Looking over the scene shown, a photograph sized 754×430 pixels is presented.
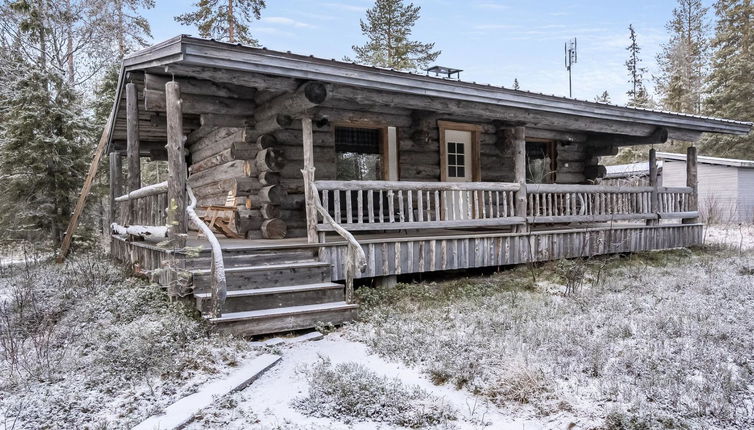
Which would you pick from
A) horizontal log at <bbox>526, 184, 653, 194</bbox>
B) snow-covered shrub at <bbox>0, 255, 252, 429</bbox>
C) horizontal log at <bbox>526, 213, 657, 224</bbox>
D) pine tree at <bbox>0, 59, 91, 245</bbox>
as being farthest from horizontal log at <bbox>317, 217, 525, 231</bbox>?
pine tree at <bbox>0, 59, 91, 245</bbox>

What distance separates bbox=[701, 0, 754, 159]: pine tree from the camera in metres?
28.0

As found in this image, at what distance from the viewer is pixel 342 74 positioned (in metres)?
7.14

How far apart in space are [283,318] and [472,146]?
7.23 metres

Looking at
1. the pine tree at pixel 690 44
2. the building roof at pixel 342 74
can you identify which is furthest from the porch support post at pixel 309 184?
the pine tree at pixel 690 44

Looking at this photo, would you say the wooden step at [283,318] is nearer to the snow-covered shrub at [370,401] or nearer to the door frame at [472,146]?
the snow-covered shrub at [370,401]

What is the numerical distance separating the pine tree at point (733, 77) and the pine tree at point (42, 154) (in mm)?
31629

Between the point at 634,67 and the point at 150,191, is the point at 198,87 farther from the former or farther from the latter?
the point at 634,67

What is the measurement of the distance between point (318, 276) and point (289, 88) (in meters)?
2.75

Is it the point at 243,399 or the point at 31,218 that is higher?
the point at 31,218

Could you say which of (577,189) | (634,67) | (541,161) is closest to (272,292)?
(577,189)

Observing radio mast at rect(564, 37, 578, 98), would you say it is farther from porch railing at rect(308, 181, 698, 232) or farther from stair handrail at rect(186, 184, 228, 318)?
stair handrail at rect(186, 184, 228, 318)

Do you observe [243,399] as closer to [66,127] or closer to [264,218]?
[264,218]

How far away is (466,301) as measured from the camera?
7.23m

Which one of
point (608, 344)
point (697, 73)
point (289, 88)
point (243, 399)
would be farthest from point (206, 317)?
point (697, 73)
